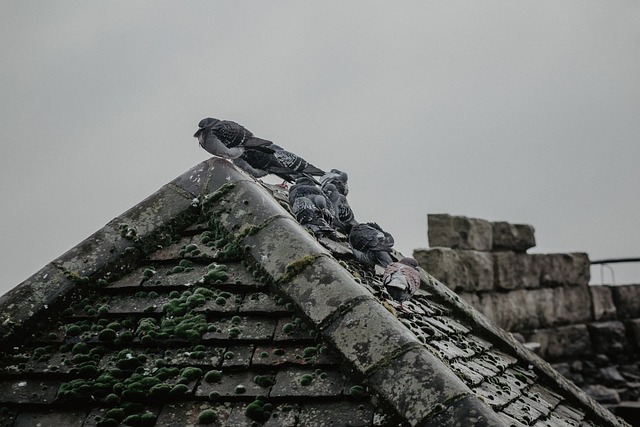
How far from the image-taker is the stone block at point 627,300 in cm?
1620

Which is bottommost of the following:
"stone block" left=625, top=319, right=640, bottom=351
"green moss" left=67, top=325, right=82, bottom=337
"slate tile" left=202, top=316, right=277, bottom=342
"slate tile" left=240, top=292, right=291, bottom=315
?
"stone block" left=625, top=319, right=640, bottom=351

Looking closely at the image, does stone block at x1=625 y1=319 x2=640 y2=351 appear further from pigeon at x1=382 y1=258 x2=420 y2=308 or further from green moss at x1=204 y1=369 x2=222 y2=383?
green moss at x1=204 y1=369 x2=222 y2=383

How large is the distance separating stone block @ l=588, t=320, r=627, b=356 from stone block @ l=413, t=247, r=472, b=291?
19.5ft

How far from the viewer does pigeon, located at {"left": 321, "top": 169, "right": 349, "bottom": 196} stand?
573 cm

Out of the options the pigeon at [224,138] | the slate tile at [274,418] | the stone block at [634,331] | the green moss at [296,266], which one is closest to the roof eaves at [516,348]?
the pigeon at [224,138]

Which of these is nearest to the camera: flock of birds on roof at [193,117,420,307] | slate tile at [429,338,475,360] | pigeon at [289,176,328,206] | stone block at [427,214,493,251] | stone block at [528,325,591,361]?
slate tile at [429,338,475,360]

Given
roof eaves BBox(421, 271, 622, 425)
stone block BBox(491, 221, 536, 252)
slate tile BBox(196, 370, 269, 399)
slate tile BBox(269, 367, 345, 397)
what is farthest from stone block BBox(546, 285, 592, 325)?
slate tile BBox(196, 370, 269, 399)

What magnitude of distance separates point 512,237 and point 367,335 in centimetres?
1068

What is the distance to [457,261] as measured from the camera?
1103 centimetres

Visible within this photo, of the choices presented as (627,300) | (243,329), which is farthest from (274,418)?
(627,300)

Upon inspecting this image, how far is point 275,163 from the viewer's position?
5.49 metres

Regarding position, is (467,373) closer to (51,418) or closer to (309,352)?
(309,352)

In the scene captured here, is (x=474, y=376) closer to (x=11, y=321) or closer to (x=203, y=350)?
(x=203, y=350)

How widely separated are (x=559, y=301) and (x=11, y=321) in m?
13.1
